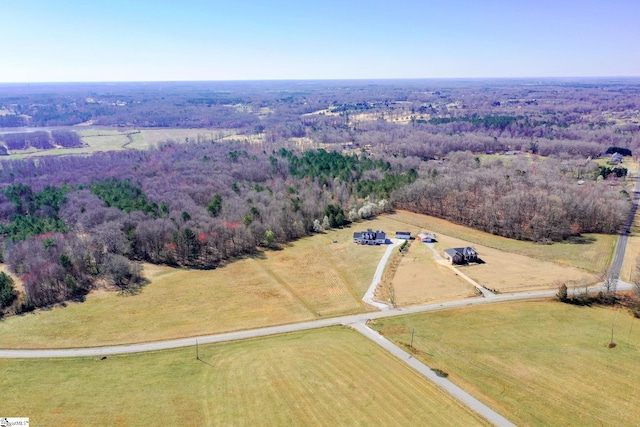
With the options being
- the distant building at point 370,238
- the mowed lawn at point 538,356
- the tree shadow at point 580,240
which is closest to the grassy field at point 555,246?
the tree shadow at point 580,240

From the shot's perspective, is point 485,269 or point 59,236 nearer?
point 485,269

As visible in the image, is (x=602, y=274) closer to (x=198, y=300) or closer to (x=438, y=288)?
(x=438, y=288)

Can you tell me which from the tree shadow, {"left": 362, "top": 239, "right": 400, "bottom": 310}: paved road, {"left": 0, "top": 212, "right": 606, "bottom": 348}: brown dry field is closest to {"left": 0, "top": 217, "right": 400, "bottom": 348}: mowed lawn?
{"left": 0, "top": 212, "right": 606, "bottom": 348}: brown dry field

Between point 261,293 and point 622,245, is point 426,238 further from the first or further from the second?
point 622,245

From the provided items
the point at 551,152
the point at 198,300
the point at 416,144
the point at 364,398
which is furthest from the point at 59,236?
the point at 551,152

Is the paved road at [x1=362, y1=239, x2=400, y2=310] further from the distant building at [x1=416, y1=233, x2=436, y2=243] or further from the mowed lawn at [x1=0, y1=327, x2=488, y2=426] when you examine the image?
the mowed lawn at [x1=0, y1=327, x2=488, y2=426]

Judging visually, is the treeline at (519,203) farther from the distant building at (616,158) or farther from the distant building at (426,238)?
the distant building at (616,158)
